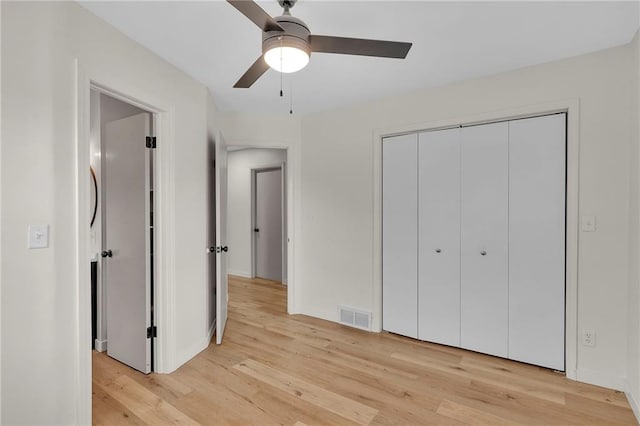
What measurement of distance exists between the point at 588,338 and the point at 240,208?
493 centimetres

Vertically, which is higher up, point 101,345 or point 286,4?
point 286,4

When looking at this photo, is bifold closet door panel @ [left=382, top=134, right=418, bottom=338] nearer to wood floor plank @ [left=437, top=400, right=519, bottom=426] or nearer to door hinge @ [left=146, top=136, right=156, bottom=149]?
wood floor plank @ [left=437, top=400, right=519, bottom=426]

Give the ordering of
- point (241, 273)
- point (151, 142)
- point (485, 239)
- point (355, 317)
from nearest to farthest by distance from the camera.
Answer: point (151, 142)
point (485, 239)
point (355, 317)
point (241, 273)

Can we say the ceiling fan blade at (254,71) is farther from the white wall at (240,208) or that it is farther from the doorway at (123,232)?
the white wall at (240,208)

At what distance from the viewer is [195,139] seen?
2.65m

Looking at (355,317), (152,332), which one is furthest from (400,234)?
(152,332)

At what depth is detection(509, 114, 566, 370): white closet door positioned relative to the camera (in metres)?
2.39

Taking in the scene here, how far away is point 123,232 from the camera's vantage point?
2500 mm

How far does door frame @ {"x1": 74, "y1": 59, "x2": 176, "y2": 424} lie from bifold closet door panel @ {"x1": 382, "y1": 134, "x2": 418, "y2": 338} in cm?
196

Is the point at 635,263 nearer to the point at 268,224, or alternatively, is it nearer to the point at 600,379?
the point at 600,379

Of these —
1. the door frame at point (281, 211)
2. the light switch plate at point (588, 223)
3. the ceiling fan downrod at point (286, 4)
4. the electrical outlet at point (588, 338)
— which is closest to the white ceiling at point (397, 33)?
the ceiling fan downrod at point (286, 4)

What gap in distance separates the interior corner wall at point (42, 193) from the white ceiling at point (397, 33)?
0.29 m

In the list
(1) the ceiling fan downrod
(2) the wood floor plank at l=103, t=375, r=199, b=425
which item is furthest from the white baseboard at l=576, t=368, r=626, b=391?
(1) the ceiling fan downrod

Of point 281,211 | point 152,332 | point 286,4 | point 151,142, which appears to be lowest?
point 152,332
